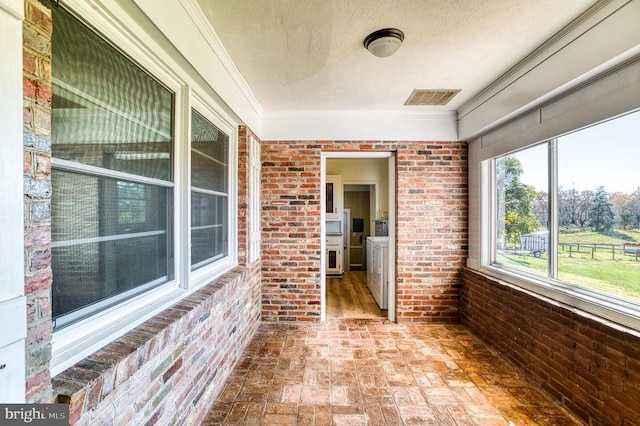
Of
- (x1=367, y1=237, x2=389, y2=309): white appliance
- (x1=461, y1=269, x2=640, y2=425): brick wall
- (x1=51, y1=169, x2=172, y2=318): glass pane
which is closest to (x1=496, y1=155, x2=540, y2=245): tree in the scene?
(x1=461, y1=269, x2=640, y2=425): brick wall

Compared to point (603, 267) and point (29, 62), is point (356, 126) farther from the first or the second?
point (29, 62)

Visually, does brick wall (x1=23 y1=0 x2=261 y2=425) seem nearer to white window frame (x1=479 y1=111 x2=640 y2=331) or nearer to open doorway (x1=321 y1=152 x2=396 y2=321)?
open doorway (x1=321 y1=152 x2=396 y2=321)

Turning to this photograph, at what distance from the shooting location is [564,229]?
224cm

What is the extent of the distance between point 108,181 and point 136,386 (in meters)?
0.91

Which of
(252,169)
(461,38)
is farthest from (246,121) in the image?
(461,38)

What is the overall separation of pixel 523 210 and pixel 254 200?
9.10 feet

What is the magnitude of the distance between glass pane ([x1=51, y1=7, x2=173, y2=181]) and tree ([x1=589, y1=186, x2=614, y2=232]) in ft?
9.54

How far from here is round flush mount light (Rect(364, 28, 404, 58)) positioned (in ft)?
6.24

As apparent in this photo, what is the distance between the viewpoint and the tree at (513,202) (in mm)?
2631

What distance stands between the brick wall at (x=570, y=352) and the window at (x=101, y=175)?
275 centimetres

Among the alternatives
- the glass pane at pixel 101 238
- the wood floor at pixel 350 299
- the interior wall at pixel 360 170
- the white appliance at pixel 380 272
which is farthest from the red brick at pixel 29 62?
the interior wall at pixel 360 170

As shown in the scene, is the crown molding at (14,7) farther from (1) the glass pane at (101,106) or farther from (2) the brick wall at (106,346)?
(1) the glass pane at (101,106)

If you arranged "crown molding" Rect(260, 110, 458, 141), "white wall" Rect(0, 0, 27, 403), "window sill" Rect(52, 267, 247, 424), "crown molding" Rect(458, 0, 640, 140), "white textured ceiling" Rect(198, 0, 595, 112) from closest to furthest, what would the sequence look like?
"white wall" Rect(0, 0, 27, 403) → "window sill" Rect(52, 267, 247, 424) → "crown molding" Rect(458, 0, 640, 140) → "white textured ceiling" Rect(198, 0, 595, 112) → "crown molding" Rect(260, 110, 458, 141)

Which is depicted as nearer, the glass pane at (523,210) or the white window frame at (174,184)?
the white window frame at (174,184)
